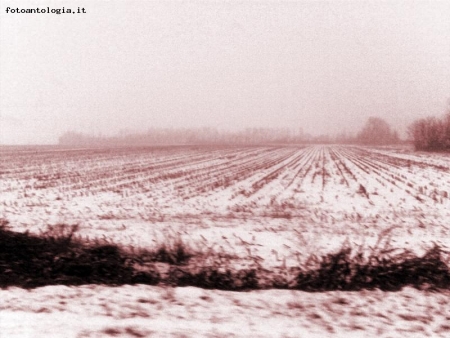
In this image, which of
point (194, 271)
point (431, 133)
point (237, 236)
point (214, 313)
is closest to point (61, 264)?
point (194, 271)

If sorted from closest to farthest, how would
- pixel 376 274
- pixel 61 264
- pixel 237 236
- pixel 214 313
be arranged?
pixel 214 313 < pixel 376 274 < pixel 61 264 < pixel 237 236

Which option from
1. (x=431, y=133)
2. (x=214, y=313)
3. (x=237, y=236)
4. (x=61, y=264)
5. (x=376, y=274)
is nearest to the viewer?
(x=214, y=313)

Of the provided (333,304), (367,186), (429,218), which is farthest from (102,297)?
(367,186)

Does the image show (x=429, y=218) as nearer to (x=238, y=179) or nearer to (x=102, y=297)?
(x=102, y=297)

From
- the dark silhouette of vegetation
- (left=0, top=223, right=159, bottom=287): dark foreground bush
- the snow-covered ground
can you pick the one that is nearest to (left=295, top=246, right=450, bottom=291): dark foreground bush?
the snow-covered ground

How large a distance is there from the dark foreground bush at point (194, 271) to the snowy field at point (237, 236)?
324mm

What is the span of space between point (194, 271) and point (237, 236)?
2195 mm

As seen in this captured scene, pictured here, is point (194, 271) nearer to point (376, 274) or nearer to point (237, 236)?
point (237, 236)

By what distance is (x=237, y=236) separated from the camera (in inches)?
293

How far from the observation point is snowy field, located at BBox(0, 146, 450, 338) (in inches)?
141

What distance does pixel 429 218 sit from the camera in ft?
30.0

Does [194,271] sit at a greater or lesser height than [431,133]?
lesser

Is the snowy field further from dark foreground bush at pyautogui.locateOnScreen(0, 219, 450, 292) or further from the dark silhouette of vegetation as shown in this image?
the dark silhouette of vegetation

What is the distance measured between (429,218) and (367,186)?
5.85m
